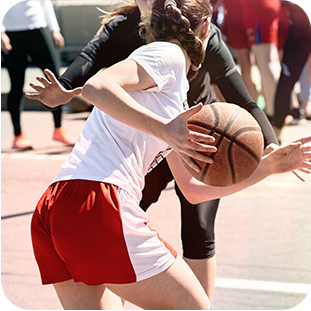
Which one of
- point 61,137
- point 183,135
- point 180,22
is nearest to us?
point 183,135

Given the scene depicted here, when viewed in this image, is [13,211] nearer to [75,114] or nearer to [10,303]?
[10,303]

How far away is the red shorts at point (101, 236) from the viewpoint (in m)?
1.69

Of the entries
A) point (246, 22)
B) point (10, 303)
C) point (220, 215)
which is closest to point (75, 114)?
point (246, 22)

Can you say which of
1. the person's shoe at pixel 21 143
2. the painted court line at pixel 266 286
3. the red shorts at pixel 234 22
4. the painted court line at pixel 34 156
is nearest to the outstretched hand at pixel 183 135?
the painted court line at pixel 266 286

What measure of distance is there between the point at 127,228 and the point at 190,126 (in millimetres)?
428

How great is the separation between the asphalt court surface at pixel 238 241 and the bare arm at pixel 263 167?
3.56ft

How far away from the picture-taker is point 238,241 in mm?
3816

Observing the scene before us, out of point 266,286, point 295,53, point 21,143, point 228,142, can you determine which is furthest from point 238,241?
point 21,143

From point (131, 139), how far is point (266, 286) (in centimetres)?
183

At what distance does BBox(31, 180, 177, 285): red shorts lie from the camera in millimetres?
1691

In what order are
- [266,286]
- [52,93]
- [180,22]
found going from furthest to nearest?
1. [266,286]
2. [52,93]
3. [180,22]

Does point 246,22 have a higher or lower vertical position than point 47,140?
higher

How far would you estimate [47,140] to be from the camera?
279 inches

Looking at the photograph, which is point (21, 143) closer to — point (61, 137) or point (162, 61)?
point (61, 137)
